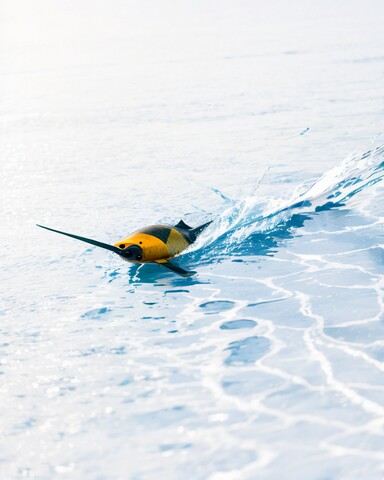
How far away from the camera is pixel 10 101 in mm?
26375

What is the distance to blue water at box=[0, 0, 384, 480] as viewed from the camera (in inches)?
212

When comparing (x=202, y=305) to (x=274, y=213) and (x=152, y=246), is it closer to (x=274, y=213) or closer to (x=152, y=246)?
(x=152, y=246)

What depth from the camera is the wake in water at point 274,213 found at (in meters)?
9.31

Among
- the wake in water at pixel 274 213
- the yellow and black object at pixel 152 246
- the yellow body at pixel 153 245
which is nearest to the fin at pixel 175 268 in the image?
the yellow and black object at pixel 152 246

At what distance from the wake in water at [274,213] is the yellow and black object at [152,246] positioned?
0.28m

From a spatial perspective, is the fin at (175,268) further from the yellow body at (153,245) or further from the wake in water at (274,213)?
the wake in water at (274,213)

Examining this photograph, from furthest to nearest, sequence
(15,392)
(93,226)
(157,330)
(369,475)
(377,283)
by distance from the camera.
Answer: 1. (93,226)
2. (377,283)
3. (157,330)
4. (15,392)
5. (369,475)

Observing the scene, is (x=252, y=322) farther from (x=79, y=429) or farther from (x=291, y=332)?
(x=79, y=429)

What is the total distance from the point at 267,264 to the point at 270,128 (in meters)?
9.83

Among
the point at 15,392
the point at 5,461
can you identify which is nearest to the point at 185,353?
the point at 15,392

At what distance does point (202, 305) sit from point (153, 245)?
99 cm

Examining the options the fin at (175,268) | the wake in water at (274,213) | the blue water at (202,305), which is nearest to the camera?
the blue water at (202,305)

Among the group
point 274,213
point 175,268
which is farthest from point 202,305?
point 274,213

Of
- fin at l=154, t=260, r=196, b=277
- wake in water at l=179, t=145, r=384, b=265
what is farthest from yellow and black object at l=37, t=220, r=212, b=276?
wake in water at l=179, t=145, r=384, b=265
